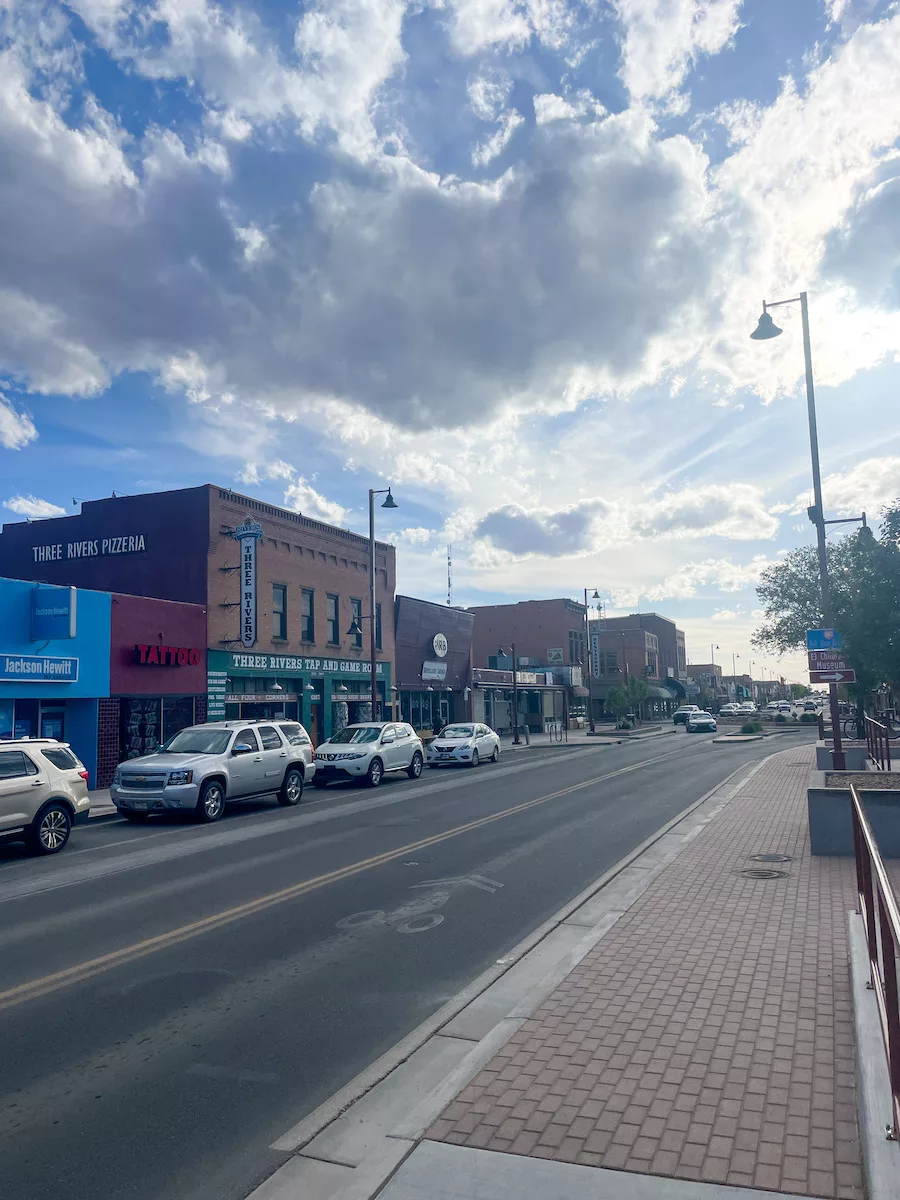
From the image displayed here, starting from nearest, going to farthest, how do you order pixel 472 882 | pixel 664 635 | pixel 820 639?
pixel 472 882 → pixel 820 639 → pixel 664 635

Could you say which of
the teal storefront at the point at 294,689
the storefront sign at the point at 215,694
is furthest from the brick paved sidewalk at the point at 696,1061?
the teal storefront at the point at 294,689

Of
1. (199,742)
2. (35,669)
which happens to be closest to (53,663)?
(35,669)

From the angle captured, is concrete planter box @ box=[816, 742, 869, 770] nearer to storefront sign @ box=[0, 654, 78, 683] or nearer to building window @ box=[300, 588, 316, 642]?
building window @ box=[300, 588, 316, 642]

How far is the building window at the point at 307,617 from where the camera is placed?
33625 millimetres

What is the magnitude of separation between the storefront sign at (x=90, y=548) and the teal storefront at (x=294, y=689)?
479 cm

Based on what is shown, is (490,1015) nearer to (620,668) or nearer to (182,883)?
(182,883)

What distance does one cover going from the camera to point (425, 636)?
43.9 m

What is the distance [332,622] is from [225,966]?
94.2 ft

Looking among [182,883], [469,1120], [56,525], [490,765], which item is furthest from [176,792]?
[56,525]

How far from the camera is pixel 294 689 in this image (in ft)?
109

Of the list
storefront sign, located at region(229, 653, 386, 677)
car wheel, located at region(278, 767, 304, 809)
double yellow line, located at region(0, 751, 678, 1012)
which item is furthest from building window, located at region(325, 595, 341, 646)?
double yellow line, located at region(0, 751, 678, 1012)

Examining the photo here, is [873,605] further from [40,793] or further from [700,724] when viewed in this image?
[700,724]

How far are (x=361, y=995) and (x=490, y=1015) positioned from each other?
1.08 m

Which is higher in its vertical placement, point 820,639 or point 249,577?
point 249,577
